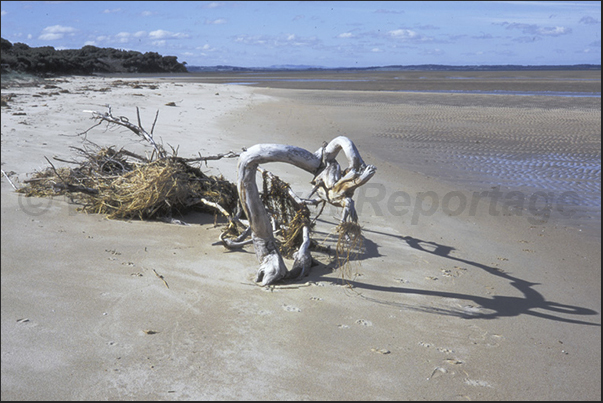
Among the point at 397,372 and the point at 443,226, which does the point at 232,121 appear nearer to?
the point at 443,226

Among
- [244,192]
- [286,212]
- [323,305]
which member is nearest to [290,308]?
[323,305]

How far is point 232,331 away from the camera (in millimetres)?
3336

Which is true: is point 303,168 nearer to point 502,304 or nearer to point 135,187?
point 502,304

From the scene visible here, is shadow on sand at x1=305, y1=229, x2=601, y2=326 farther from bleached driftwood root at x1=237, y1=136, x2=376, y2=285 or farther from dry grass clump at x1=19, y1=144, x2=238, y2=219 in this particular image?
dry grass clump at x1=19, y1=144, x2=238, y2=219

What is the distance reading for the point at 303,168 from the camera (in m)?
3.67

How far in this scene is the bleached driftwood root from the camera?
3480 millimetres

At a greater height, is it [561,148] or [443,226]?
[561,148]

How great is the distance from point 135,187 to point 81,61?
42953 mm

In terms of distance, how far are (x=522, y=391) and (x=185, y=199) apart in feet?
12.7

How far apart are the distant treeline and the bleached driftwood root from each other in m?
26.9

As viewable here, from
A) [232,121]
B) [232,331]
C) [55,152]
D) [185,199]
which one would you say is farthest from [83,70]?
[232,331]

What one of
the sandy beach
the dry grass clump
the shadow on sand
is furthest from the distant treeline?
the shadow on sand

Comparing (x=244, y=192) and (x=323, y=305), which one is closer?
(x=323, y=305)

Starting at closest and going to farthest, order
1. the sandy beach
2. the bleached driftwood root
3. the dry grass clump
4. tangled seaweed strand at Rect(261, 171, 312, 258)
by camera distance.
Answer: the sandy beach, the bleached driftwood root, tangled seaweed strand at Rect(261, 171, 312, 258), the dry grass clump
